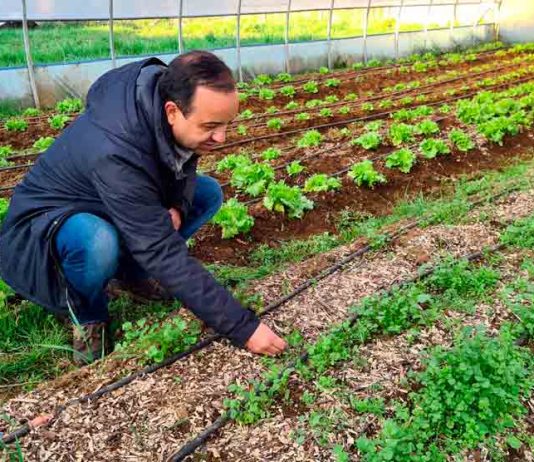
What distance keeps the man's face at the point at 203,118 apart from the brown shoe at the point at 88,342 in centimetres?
129

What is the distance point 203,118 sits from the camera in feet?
8.49

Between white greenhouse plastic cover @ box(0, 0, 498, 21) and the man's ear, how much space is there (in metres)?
8.75

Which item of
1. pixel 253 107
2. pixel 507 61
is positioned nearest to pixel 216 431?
pixel 253 107

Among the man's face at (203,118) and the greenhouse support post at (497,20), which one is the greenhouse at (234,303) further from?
the greenhouse support post at (497,20)

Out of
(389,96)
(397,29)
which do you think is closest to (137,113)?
(389,96)

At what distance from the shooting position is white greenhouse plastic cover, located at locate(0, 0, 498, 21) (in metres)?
10.0

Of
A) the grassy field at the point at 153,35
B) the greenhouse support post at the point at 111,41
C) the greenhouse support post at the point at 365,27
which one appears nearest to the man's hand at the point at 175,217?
the grassy field at the point at 153,35

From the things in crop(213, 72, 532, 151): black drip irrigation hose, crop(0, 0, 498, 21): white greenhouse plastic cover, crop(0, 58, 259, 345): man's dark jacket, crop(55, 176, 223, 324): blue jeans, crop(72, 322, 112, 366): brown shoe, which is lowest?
crop(72, 322, 112, 366): brown shoe

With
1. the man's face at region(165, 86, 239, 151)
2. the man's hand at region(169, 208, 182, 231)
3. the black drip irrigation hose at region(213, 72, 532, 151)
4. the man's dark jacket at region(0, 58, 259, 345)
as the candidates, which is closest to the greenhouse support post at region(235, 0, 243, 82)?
the black drip irrigation hose at region(213, 72, 532, 151)

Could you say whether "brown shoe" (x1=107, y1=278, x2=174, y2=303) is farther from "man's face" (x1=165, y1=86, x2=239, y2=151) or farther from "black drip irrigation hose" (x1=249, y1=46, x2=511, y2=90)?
"black drip irrigation hose" (x1=249, y1=46, x2=511, y2=90)

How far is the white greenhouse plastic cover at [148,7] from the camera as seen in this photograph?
32.9 ft

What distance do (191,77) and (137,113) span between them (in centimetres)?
37

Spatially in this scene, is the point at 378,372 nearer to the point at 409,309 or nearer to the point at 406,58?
the point at 409,309

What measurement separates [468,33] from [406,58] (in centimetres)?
430
